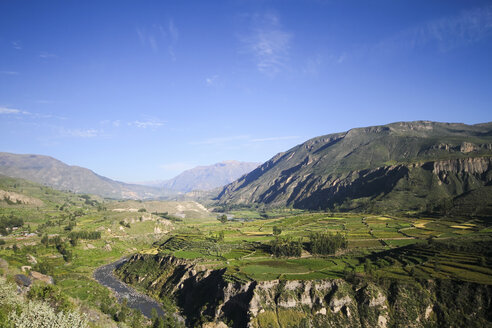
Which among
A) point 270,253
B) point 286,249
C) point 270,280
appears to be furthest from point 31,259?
point 286,249

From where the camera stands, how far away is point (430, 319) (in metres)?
75.9

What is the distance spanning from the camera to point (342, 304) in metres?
81.3

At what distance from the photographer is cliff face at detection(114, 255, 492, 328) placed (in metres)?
74.7

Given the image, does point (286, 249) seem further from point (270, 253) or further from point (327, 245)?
point (327, 245)

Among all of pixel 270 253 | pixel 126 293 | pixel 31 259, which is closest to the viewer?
pixel 126 293

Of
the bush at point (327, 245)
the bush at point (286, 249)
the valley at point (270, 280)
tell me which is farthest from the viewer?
the bush at point (327, 245)

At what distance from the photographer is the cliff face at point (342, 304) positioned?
74688mm

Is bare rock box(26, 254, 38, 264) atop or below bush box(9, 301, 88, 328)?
below

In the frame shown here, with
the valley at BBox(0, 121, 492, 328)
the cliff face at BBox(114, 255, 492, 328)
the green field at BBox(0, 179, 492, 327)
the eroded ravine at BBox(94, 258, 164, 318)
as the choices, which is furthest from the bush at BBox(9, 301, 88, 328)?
the eroded ravine at BBox(94, 258, 164, 318)

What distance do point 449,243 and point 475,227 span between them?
47.7 metres

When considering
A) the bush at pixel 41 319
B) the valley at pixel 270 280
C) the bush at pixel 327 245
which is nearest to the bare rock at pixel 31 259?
the valley at pixel 270 280

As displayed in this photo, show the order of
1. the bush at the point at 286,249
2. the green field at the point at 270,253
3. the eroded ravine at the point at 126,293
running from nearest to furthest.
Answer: the green field at the point at 270,253 < the eroded ravine at the point at 126,293 < the bush at the point at 286,249

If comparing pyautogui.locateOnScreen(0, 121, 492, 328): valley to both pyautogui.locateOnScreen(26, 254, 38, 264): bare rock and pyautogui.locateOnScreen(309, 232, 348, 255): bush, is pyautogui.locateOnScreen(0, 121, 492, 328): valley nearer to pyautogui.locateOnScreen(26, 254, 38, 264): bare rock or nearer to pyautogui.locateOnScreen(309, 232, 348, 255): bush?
pyautogui.locateOnScreen(26, 254, 38, 264): bare rock

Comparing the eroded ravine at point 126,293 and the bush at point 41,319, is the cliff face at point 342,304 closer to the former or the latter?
the eroded ravine at point 126,293
